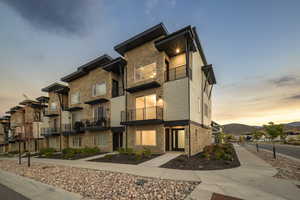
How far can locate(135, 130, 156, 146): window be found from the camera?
44.0 ft

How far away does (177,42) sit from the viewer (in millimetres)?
12609

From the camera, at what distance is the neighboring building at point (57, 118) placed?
22.2m

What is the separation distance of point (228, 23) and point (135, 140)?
15.6 m

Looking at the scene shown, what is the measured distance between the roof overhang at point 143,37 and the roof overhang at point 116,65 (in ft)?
4.55

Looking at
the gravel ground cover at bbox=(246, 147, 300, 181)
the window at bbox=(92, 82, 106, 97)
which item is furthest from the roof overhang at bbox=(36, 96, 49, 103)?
the gravel ground cover at bbox=(246, 147, 300, 181)

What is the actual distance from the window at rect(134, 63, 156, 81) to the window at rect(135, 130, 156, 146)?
5695mm

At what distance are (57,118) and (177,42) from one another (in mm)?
24064

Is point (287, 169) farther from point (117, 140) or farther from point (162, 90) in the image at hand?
point (117, 140)

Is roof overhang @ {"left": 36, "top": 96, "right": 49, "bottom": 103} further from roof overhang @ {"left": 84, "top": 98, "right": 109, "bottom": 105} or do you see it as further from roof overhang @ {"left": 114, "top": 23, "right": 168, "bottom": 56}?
roof overhang @ {"left": 114, "top": 23, "right": 168, "bottom": 56}

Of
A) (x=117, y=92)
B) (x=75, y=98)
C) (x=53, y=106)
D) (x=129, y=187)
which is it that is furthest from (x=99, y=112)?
(x=129, y=187)

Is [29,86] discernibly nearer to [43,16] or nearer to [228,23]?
[43,16]

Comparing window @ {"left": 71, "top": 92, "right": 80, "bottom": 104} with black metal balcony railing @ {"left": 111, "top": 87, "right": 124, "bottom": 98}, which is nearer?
black metal balcony railing @ {"left": 111, "top": 87, "right": 124, "bottom": 98}

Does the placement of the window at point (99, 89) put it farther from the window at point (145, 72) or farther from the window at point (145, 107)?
the window at point (145, 107)

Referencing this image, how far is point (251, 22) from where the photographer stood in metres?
12.6
